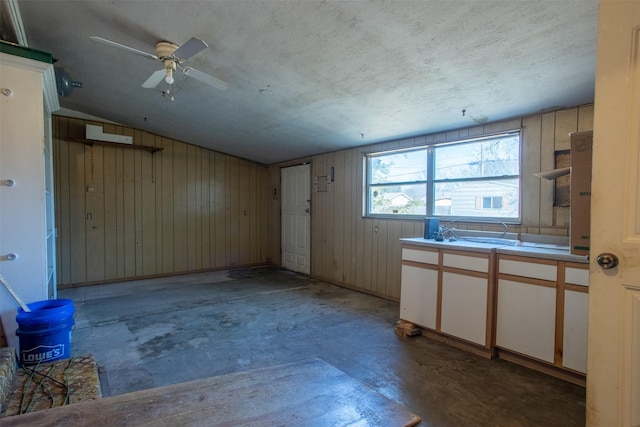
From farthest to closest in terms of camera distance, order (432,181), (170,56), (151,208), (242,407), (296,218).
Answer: (296,218) < (151,208) < (432,181) < (170,56) < (242,407)

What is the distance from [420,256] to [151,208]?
4.72 meters

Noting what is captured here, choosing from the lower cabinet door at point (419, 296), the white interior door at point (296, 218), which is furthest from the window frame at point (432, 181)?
the white interior door at point (296, 218)

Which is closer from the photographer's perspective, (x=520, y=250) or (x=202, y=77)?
(x=520, y=250)

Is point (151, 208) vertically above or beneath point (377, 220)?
above

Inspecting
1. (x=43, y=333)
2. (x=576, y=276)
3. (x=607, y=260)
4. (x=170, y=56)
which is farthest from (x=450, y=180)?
(x=43, y=333)

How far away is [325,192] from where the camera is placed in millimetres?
5504

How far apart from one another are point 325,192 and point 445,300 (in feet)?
9.67

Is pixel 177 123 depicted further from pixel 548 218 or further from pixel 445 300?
pixel 548 218

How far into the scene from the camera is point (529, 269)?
2.51 meters

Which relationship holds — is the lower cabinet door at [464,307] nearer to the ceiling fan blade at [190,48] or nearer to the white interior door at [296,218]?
the ceiling fan blade at [190,48]

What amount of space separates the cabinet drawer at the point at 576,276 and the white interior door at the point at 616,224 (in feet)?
3.63

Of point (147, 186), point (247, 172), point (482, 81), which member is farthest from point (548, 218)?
point (147, 186)

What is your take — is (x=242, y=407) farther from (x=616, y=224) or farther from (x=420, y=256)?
(x=420, y=256)

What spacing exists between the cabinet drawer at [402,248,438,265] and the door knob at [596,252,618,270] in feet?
5.79
